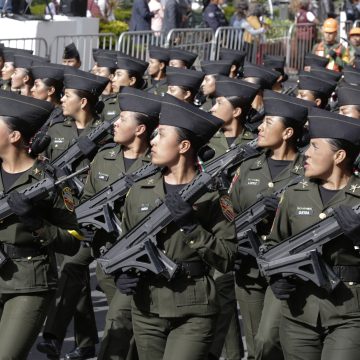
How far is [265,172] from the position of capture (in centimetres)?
902

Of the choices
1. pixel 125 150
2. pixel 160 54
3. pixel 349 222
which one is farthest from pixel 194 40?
pixel 349 222

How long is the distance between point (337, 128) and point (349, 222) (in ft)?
2.30

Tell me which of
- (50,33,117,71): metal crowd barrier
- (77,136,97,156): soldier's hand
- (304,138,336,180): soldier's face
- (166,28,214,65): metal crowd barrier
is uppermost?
(304,138,336,180): soldier's face

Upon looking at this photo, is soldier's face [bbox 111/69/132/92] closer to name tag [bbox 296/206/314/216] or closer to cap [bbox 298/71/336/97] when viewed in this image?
cap [bbox 298/71/336/97]

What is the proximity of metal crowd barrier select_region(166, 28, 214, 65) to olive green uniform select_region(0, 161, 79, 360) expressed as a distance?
12.3 meters

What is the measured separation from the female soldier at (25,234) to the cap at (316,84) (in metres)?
4.65

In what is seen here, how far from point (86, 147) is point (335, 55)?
700 centimetres

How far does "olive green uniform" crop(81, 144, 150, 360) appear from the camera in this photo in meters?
8.37

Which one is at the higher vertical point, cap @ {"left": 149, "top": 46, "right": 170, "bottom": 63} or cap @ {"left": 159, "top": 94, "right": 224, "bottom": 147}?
cap @ {"left": 159, "top": 94, "right": 224, "bottom": 147}

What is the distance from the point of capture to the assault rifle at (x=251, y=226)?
28.1 ft

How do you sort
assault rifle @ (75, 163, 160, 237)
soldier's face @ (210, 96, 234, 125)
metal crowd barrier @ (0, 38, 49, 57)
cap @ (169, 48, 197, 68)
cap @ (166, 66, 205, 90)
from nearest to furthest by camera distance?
assault rifle @ (75, 163, 160, 237)
soldier's face @ (210, 96, 234, 125)
cap @ (166, 66, 205, 90)
cap @ (169, 48, 197, 68)
metal crowd barrier @ (0, 38, 49, 57)

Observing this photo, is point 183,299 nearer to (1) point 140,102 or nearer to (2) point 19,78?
(1) point 140,102

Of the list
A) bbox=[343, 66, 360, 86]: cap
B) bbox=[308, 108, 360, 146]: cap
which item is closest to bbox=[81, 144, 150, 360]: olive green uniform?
bbox=[308, 108, 360, 146]: cap

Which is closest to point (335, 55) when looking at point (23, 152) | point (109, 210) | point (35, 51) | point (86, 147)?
point (35, 51)
